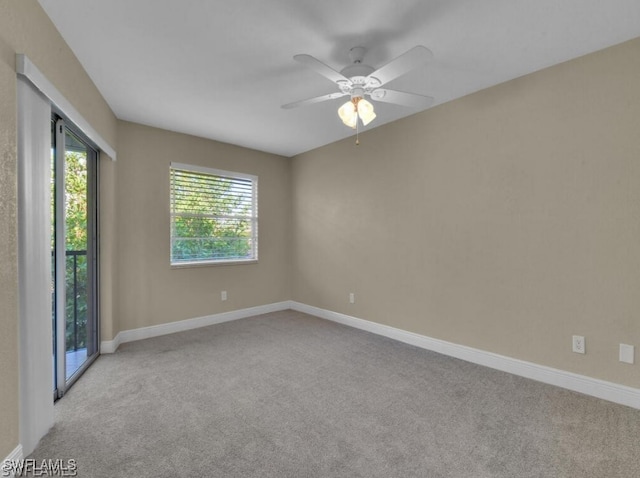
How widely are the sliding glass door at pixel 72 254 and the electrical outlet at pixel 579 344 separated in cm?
377

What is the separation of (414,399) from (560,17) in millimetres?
2608

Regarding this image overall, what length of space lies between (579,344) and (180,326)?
3980 mm

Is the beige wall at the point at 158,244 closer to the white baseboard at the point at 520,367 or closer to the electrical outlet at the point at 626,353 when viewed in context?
the white baseboard at the point at 520,367

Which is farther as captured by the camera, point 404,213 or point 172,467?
point 404,213

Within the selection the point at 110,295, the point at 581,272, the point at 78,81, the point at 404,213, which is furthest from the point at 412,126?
the point at 110,295

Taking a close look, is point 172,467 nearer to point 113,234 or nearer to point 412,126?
point 113,234

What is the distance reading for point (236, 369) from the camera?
9.06 ft

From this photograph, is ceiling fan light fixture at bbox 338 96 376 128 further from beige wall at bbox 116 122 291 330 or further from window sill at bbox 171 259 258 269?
window sill at bbox 171 259 258 269

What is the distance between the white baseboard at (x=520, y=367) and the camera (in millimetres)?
2143

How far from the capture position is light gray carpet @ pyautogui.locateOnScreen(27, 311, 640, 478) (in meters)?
1.60

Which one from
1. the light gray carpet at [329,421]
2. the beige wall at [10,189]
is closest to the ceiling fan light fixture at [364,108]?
the beige wall at [10,189]

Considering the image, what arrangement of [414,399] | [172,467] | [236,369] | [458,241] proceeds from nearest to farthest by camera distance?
[172,467], [414,399], [236,369], [458,241]

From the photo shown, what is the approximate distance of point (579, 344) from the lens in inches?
91.0

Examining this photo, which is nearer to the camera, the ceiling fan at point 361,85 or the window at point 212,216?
the ceiling fan at point 361,85
